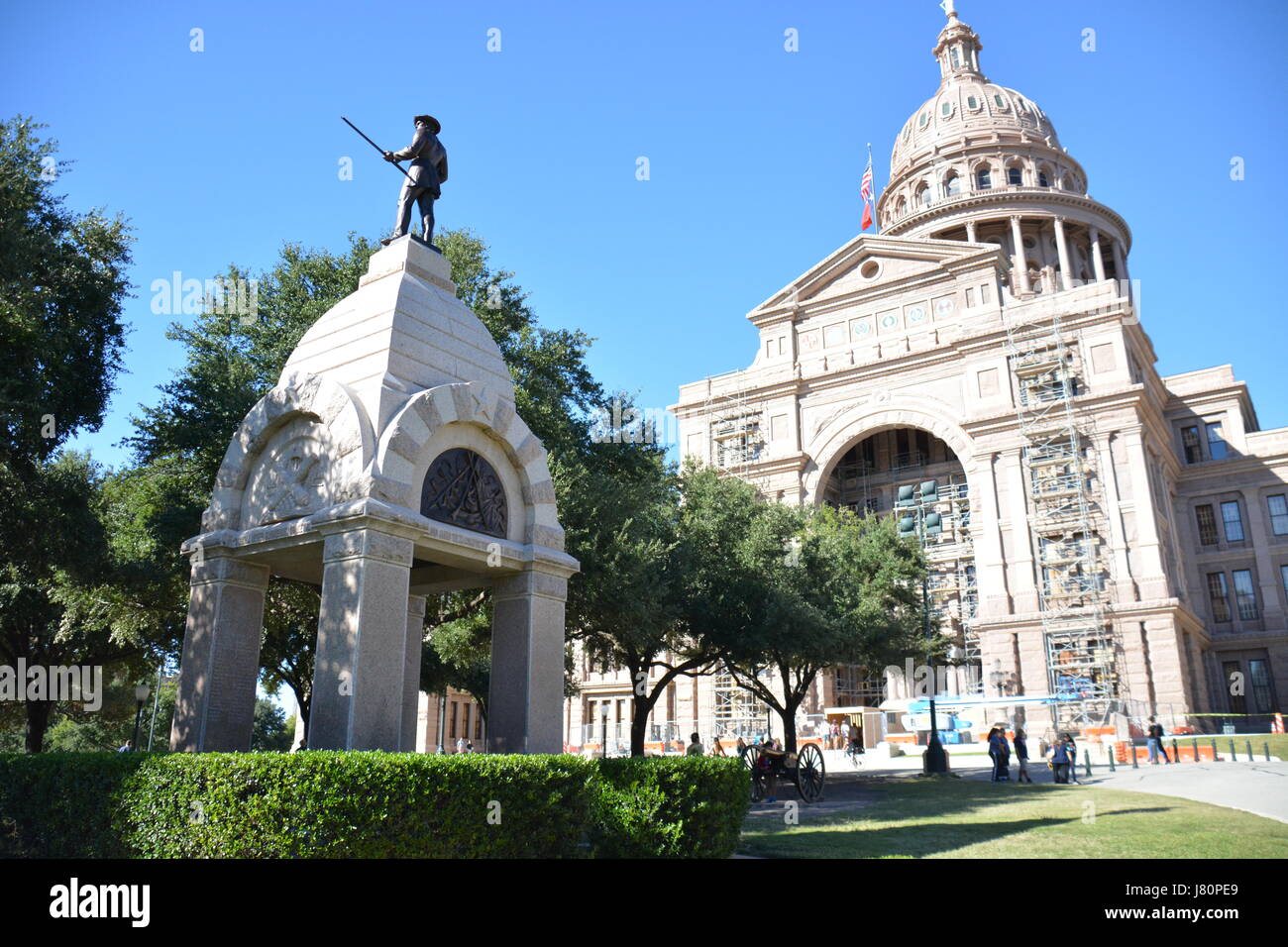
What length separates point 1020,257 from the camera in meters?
63.9

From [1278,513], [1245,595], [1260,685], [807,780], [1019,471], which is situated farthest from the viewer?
[1278,513]

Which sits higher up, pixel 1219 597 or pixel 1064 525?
pixel 1064 525

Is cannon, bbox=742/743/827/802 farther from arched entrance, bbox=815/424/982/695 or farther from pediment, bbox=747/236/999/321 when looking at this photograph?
pediment, bbox=747/236/999/321

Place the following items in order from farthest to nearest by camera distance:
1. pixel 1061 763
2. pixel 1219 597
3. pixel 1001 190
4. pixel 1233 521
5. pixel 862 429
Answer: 1. pixel 1001 190
2. pixel 1233 521
3. pixel 1219 597
4. pixel 862 429
5. pixel 1061 763

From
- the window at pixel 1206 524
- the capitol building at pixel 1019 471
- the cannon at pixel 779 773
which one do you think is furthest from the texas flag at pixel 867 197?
the cannon at pixel 779 773

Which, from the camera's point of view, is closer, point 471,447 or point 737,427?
point 471,447

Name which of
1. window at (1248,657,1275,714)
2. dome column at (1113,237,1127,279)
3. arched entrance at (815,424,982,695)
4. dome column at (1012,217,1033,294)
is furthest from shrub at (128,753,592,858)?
dome column at (1113,237,1127,279)

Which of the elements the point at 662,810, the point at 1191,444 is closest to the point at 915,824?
the point at 662,810

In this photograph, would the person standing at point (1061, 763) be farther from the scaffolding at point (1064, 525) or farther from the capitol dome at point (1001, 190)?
the capitol dome at point (1001, 190)

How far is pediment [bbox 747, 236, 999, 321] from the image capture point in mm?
53438

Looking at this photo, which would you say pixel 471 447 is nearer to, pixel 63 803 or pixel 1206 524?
pixel 63 803

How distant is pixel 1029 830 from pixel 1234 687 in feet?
152
